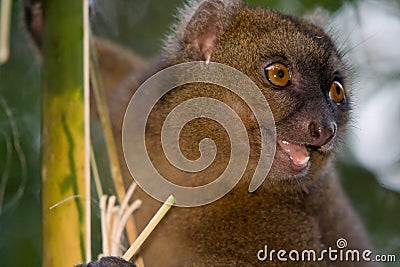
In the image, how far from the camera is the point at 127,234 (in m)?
3.24

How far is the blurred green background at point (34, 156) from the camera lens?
4.21 m

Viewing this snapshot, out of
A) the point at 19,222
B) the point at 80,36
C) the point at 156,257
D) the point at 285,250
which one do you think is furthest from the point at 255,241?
the point at 19,222

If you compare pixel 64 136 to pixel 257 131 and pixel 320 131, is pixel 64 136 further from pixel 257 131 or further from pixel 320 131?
pixel 320 131

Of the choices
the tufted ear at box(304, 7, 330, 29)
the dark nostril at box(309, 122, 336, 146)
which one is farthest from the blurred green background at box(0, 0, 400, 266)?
the dark nostril at box(309, 122, 336, 146)

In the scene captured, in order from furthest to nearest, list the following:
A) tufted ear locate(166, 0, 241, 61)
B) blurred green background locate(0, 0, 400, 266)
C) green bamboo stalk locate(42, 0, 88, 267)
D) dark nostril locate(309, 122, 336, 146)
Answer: blurred green background locate(0, 0, 400, 266)
tufted ear locate(166, 0, 241, 61)
dark nostril locate(309, 122, 336, 146)
green bamboo stalk locate(42, 0, 88, 267)

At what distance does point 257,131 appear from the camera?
3340 millimetres

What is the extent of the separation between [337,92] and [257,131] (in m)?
0.52

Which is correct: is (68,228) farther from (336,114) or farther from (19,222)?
(19,222)

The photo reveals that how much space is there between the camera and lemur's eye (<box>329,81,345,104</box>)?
3.44m

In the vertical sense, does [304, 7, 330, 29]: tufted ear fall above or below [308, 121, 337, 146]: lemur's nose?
above

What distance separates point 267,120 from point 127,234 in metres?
0.91

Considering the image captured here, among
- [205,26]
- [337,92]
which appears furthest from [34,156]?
[337,92]

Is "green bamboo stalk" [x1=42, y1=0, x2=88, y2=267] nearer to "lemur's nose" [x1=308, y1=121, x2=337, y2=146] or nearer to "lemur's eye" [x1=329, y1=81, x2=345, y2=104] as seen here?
"lemur's nose" [x1=308, y1=121, x2=337, y2=146]

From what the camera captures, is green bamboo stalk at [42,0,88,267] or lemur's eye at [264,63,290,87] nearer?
green bamboo stalk at [42,0,88,267]
